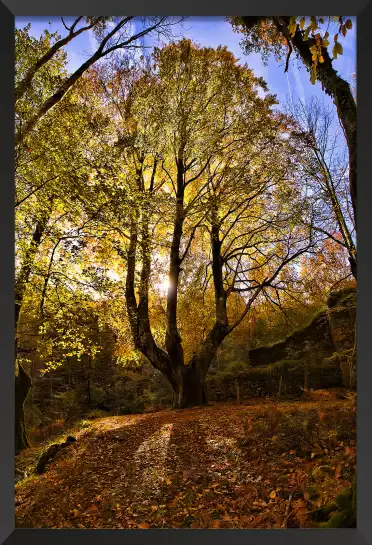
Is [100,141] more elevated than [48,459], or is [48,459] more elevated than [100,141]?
[100,141]

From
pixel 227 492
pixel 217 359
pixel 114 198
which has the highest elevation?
pixel 114 198

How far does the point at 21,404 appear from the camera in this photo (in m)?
2.51

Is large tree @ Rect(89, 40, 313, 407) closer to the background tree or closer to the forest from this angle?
the forest

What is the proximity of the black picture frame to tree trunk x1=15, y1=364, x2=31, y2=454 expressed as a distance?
847mm

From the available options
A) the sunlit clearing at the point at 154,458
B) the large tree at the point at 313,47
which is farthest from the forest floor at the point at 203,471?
the large tree at the point at 313,47

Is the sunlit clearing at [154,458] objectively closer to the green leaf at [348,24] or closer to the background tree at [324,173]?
the background tree at [324,173]

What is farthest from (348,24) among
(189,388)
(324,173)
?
(189,388)

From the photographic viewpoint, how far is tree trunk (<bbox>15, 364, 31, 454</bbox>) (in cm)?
241

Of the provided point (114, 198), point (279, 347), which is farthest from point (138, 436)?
point (114, 198)

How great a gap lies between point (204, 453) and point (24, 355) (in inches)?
72.6
